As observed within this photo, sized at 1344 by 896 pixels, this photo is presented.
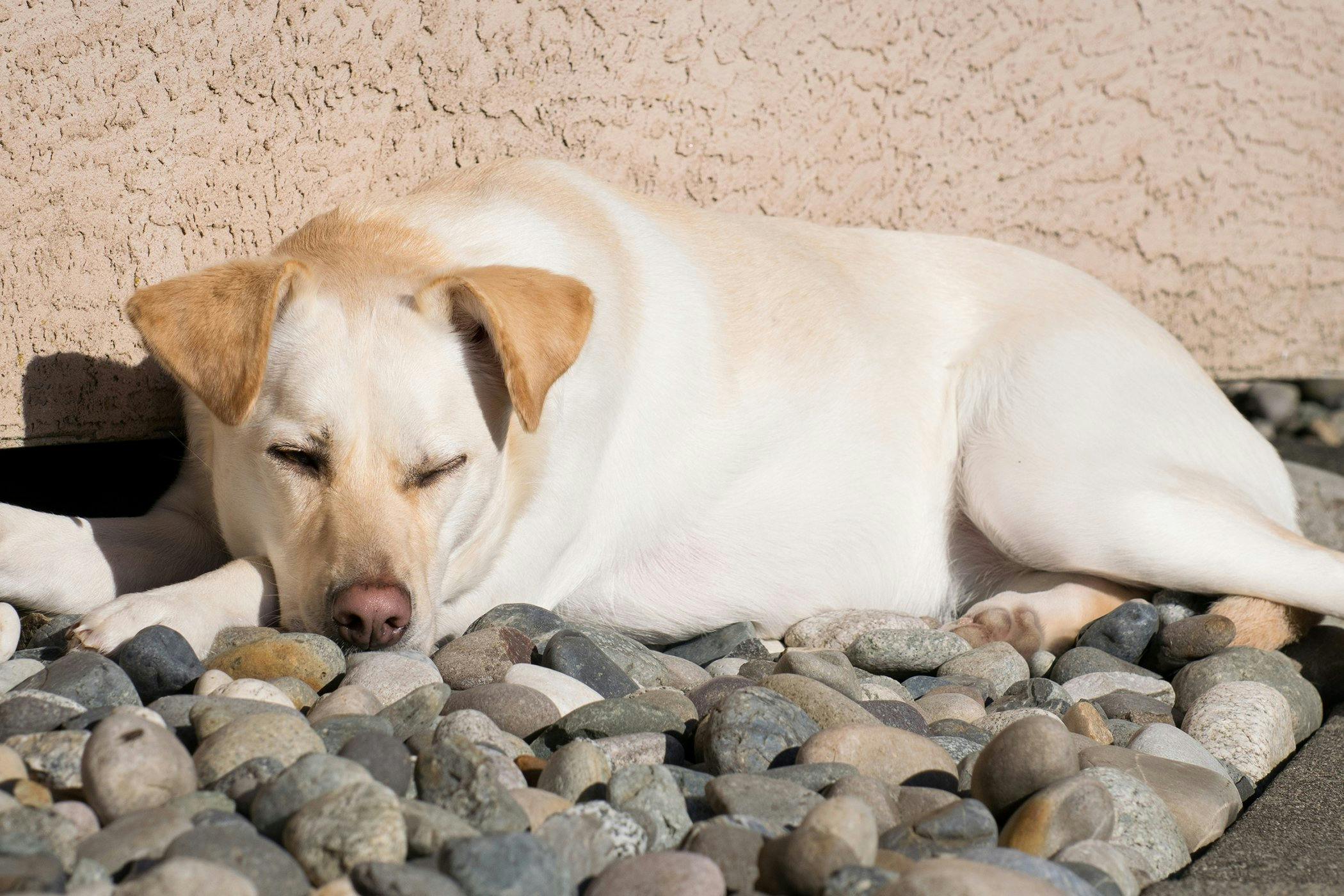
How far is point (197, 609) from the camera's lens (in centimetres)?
259

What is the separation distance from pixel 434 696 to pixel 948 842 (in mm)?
971

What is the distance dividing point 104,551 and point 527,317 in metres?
1.30

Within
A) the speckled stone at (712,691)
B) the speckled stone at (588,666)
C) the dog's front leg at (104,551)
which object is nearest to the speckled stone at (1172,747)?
the speckled stone at (712,691)

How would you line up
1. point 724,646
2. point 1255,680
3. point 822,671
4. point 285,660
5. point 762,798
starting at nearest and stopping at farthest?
point 762,798, point 285,660, point 822,671, point 1255,680, point 724,646

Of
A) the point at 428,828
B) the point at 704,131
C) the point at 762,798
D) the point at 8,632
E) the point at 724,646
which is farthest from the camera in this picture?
the point at 704,131

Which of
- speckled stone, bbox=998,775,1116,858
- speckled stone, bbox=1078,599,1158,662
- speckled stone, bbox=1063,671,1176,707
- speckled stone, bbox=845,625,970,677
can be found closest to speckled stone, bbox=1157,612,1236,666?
speckled stone, bbox=1078,599,1158,662

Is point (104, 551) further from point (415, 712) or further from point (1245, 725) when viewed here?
point (1245, 725)

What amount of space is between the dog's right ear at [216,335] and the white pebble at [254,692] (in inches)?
24.0

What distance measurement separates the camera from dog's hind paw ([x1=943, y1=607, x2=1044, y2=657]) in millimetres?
3410

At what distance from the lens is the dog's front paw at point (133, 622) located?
7.99 feet

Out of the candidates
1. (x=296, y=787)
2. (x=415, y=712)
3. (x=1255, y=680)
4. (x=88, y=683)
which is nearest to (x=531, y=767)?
(x=415, y=712)

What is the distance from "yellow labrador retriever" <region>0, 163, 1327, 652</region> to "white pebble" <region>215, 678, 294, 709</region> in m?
0.30

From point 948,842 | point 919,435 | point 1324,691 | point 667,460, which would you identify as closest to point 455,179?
point 667,460

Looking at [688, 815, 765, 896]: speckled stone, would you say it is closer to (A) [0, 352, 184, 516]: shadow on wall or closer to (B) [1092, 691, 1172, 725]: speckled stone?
(B) [1092, 691, 1172, 725]: speckled stone
